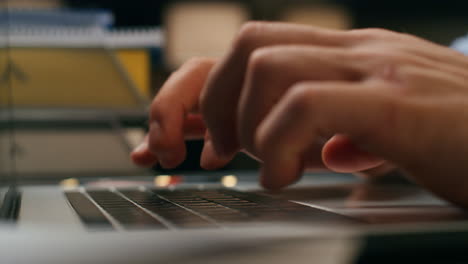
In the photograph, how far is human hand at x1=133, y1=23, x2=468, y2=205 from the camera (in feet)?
0.78

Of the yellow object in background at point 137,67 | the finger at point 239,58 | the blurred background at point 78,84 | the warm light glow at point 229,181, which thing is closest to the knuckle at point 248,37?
the finger at point 239,58

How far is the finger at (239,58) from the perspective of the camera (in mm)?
306

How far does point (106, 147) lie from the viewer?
3.65 feet

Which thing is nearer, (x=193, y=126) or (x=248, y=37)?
(x=248, y=37)

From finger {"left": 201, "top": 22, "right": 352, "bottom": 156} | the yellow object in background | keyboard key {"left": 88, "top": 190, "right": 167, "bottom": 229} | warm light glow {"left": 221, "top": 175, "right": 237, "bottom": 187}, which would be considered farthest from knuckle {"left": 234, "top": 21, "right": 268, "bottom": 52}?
the yellow object in background

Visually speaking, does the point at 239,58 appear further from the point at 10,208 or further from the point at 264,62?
the point at 10,208

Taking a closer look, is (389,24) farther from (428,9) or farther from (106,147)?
(106,147)

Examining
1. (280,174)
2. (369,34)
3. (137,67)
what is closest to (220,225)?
(280,174)

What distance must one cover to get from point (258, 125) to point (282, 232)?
4.6 inches

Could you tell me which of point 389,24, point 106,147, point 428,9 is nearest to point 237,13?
point 389,24

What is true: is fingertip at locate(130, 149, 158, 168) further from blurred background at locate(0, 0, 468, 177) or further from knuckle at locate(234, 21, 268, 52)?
blurred background at locate(0, 0, 468, 177)

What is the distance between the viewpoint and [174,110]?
0.41 metres

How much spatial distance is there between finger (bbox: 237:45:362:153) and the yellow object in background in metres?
0.96

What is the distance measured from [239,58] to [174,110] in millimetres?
111
